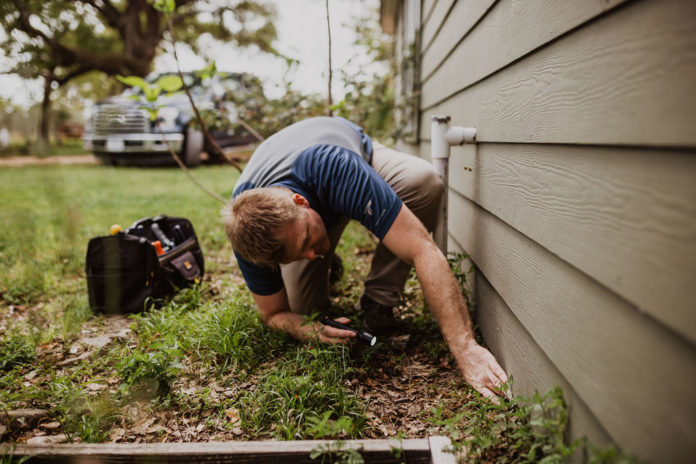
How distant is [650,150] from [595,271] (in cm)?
30

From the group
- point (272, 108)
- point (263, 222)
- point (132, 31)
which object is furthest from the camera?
point (132, 31)

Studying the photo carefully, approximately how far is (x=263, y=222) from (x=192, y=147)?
8.48 metres

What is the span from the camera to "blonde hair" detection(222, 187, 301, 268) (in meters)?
1.77

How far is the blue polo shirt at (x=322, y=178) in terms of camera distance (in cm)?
183

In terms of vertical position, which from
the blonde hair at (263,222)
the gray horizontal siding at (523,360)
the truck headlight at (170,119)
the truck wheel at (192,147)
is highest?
the truck headlight at (170,119)

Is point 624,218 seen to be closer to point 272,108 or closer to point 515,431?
point 515,431

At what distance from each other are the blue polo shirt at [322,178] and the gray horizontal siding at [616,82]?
56cm

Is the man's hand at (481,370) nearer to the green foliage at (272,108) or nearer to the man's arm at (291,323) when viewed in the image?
the man's arm at (291,323)

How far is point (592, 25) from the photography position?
104cm

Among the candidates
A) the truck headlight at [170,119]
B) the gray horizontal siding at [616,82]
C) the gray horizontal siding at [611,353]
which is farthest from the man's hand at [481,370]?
the truck headlight at [170,119]

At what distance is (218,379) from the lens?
196 centimetres

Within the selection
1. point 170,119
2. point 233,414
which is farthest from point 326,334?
point 170,119

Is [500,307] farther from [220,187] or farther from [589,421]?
[220,187]

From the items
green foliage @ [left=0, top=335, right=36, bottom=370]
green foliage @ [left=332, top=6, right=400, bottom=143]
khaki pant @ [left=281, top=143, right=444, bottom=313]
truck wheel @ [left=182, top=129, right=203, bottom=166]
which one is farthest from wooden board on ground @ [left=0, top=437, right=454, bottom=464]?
truck wheel @ [left=182, top=129, right=203, bottom=166]
